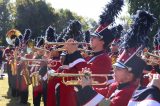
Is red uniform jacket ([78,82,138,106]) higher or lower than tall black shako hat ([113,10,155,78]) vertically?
lower

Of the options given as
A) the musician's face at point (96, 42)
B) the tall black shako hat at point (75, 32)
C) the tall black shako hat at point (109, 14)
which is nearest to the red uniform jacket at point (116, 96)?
the musician's face at point (96, 42)

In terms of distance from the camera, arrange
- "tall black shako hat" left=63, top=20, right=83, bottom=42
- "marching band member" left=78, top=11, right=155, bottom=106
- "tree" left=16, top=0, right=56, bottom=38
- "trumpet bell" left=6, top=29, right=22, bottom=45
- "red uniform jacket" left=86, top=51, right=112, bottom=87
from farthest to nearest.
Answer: "tree" left=16, top=0, right=56, bottom=38 < "trumpet bell" left=6, top=29, right=22, bottom=45 < "tall black shako hat" left=63, top=20, right=83, bottom=42 < "red uniform jacket" left=86, top=51, right=112, bottom=87 < "marching band member" left=78, top=11, right=155, bottom=106

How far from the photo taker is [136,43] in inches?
203

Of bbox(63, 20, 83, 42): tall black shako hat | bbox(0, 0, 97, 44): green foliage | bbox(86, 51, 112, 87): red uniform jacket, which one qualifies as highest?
bbox(0, 0, 97, 44): green foliage

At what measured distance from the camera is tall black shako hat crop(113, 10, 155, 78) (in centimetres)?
502

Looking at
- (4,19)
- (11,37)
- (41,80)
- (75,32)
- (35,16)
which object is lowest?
(41,80)

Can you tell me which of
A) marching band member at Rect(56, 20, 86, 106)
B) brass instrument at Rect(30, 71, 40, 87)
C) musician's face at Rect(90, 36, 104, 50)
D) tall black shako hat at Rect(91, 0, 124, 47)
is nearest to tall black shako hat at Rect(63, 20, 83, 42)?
marching band member at Rect(56, 20, 86, 106)

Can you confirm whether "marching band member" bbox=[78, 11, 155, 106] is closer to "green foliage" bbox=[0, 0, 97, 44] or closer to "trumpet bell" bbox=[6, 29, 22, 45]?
"trumpet bell" bbox=[6, 29, 22, 45]

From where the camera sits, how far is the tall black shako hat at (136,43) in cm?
502

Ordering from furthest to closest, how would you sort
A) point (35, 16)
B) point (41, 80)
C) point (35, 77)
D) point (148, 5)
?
1. point (35, 16)
2. point (148, 5)
3. point (41, 80)
4. point (35, 77)

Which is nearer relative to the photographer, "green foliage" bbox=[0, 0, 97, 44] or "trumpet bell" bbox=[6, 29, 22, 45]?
"trumpet bell" bbox=[6, 29, 22, 45]

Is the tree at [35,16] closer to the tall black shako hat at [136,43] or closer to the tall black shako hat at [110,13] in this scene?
the tall black shako hat at [110,13]

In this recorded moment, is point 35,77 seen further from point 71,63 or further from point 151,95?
point 151,95

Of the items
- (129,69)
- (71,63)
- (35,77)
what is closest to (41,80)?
(35,77)
